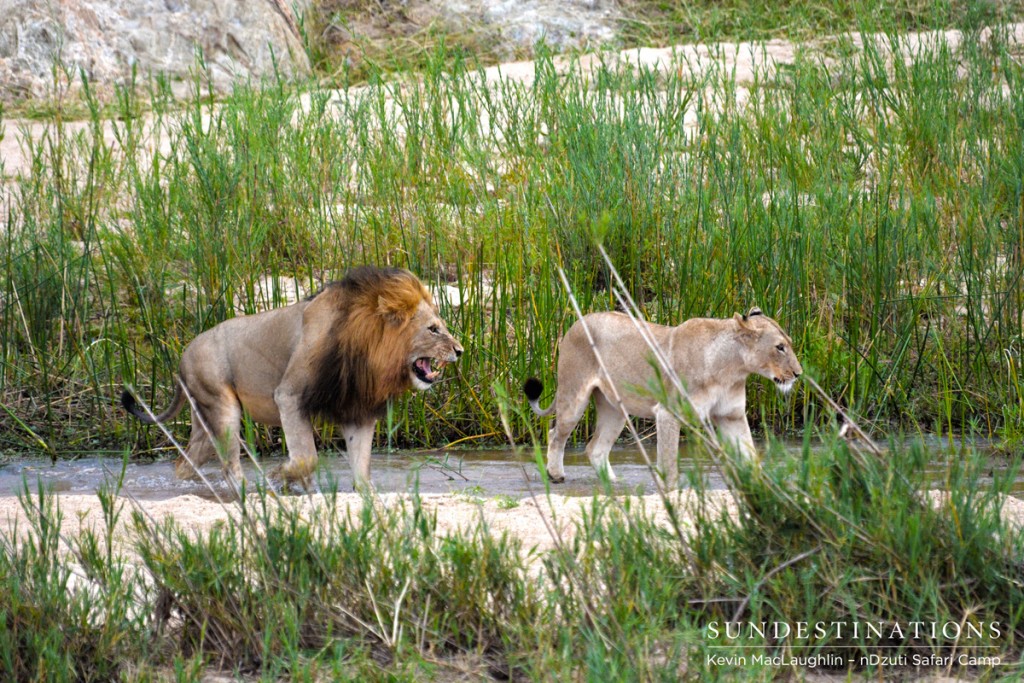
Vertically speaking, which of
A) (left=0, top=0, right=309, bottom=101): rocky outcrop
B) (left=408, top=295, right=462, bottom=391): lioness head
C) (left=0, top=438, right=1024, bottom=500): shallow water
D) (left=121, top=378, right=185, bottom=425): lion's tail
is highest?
(left=0, top=0, right=309, bottom=101): rocky outcrop

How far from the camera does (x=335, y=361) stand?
5.79 meters

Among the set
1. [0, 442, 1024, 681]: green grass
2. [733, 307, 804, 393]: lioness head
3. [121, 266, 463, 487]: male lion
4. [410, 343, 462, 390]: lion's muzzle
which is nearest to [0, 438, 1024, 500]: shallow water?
[121, 266, 463, 487]: male lion

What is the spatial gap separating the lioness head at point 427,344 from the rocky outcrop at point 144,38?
8113mm

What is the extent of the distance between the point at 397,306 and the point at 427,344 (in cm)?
22

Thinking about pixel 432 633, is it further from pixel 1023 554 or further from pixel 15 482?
pixel 15 482

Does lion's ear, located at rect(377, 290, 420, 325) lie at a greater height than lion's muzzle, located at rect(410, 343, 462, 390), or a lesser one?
greater

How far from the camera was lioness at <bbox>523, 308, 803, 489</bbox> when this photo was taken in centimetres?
574

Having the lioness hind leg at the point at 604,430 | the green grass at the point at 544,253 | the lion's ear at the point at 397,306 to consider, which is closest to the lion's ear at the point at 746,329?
the lioness hind leg at the point at 604,430

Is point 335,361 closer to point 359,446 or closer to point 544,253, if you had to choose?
point 359,446

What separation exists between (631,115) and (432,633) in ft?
17.3

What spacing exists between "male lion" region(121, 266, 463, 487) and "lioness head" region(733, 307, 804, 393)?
4.24 ft

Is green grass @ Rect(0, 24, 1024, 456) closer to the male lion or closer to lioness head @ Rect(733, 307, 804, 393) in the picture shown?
lioness head @ Rect(733, 307, 804, 393)

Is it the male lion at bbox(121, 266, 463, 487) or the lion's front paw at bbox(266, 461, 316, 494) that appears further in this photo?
the male lion at bbox(121, 266, 463, 487)

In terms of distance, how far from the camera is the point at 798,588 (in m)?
3.40
